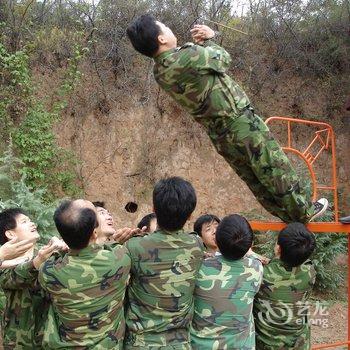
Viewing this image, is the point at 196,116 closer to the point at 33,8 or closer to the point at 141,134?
the point at 141,134

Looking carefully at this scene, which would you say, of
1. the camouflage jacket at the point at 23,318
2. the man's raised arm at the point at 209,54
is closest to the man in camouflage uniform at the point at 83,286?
the camouflage jacket at the point at 23,318

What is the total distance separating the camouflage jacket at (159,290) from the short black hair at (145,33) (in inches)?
48.3

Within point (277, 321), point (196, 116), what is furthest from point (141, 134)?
point (277, 321)

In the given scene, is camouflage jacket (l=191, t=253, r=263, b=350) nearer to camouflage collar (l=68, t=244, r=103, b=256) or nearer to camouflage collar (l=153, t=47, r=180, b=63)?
camouflage collar (l=68, t=244, r=103, b=256)

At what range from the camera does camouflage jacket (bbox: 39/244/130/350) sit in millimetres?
2350

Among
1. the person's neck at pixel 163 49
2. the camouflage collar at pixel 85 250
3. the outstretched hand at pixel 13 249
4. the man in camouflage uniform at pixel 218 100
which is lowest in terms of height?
the outstretched hand at pixel 13 249

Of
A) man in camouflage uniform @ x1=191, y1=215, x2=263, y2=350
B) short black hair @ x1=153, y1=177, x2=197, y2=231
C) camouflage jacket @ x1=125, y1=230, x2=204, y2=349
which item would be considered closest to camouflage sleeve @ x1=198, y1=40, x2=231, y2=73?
short black hair @ x1=153, y1=177, x2=197, y2=231

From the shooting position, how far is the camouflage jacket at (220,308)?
2.60 metres

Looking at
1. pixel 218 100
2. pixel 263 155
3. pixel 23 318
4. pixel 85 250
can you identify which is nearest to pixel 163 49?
pixel 218 100

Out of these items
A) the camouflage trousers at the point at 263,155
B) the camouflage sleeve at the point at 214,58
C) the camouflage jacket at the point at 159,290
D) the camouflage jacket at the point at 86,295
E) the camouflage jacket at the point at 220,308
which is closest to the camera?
the camouflage jacket at the point at 86,295

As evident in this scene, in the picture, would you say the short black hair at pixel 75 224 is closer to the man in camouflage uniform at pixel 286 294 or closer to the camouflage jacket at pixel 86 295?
the camouflage jacket at pixel 86 295

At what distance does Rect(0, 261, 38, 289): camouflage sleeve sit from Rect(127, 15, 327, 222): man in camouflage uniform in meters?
1.40

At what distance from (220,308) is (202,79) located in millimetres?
1361

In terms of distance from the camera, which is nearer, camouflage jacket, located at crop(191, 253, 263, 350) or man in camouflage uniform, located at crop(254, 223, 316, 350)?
camouflage jacket, located at crop(191, 253, 263, 350)
